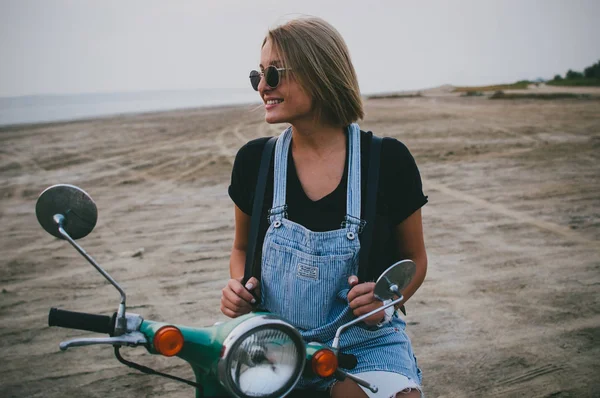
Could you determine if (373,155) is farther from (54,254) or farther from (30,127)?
(30,127)

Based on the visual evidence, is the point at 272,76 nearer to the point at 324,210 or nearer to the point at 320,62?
the point at 320,62

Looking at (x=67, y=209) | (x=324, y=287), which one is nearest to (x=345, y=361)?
(x=324, y=287)

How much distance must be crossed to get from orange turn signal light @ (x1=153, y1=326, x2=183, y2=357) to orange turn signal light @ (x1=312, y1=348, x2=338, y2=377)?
331mm

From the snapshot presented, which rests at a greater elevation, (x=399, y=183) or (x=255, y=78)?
(x=255, y=78)

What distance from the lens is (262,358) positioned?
1.25 metres

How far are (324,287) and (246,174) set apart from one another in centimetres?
57

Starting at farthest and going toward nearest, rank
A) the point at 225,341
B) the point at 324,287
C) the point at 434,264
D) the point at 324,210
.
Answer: the point at 434,264
the point at 324,210
the point at 324,287
the point at 225,341

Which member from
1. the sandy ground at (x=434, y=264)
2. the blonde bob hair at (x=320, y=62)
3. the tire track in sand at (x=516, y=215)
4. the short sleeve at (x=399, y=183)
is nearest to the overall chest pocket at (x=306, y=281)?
the short sleeve at (x=399, y=183)

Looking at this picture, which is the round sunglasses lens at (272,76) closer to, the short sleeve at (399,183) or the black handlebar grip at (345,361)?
the short sleeve at (399,183)

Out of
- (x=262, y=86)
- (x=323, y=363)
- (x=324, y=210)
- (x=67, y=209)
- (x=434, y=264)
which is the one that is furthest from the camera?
(x=434, y=264)

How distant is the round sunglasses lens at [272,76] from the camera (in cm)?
183

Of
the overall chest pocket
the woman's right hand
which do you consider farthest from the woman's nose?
the woman's right hand

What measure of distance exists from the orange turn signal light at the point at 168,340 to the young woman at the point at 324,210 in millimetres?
404

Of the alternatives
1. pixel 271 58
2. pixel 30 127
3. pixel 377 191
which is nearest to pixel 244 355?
pixel 377 191
